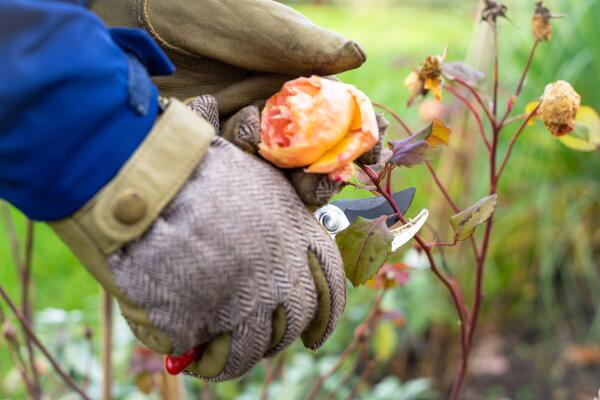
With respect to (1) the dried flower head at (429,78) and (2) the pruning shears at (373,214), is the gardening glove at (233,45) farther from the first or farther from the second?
(1) the dried flower head at (429,78)

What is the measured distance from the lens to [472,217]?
934 millimetres

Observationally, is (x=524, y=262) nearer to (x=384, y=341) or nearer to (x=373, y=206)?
(x=384, y=341)

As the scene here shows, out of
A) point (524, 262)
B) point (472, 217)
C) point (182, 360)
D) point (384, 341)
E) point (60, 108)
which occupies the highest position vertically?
point (60, 108)

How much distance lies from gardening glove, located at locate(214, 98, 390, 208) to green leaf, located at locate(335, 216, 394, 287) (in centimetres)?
11

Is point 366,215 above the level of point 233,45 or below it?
below

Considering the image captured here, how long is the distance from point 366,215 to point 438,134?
0.16 metres

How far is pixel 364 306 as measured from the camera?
88.0 inches

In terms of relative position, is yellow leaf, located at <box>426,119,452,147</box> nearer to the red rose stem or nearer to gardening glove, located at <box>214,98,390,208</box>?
gardening glove, located at <box>214,98,390,208</box>

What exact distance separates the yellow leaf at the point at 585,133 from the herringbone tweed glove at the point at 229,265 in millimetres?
583

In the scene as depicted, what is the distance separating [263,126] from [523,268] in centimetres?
192

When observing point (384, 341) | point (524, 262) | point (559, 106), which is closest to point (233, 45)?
point (559, 106)

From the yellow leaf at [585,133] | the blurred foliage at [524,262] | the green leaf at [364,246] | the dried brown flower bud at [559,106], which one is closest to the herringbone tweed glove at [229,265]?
the green leaf at [364,246]

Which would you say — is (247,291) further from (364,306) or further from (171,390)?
(364,306)

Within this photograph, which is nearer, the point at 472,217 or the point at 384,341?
the point at 472,217
